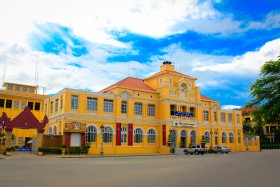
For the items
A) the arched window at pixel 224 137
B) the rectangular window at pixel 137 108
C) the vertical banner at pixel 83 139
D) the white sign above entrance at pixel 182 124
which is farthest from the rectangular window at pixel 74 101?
the arched window at pixel 224 137

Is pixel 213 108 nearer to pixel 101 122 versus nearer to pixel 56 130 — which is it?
pixel 101 122

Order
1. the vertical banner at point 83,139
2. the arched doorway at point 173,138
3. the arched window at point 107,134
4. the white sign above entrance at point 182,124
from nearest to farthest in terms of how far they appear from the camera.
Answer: the vertical banner at point 83,139 → the arched window at point 107,134 → the arched doorway at point 173,138 → the white sign above entrance at point 182,124

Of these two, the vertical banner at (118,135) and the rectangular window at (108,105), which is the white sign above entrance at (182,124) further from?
the rectangular window at (108,105)

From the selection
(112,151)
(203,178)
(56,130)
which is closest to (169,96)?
(112,151)

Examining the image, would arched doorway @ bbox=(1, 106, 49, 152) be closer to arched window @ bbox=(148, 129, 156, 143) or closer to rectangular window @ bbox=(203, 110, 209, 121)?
arched window @ bbox=(148, 129, 156, 143)

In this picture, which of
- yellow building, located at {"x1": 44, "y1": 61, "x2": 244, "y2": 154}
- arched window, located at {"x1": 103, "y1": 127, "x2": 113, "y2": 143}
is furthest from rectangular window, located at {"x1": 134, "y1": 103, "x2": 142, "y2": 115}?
arched window, located at {"x1": 103, "y1": 127, "x2": 113, "y2": 143}

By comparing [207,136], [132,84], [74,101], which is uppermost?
[132,84]

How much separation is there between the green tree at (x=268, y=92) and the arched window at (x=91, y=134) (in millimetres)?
25469

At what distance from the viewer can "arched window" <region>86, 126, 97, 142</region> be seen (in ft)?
125

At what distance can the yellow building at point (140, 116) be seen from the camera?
3778cm

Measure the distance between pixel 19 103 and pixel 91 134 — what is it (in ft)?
70.0

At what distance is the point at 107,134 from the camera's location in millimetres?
39812

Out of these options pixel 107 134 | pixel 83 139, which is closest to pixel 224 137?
pixel 107 134

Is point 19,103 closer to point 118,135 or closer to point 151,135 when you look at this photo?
point 118,135
